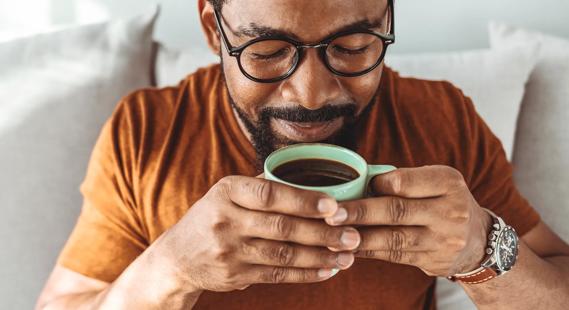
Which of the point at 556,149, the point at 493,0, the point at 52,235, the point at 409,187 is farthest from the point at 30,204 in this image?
the point at 493,0

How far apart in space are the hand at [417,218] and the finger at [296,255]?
38 mm

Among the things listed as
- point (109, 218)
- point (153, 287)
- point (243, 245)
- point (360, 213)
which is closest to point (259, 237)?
point (243, 245)

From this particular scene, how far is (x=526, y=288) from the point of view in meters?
1.06

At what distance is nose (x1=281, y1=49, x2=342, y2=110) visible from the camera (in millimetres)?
959

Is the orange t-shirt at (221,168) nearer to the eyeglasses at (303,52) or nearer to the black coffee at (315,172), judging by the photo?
the eyeglasses at (303,52)

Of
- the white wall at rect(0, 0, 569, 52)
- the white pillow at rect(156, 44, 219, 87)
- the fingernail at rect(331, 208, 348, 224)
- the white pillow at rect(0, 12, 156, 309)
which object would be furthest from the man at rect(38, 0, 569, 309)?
the white wall at rect(0, 0, 569, 52)

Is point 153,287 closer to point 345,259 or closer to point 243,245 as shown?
point 243,245

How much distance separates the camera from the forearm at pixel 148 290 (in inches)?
36.6

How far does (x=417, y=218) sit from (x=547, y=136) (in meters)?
0.92

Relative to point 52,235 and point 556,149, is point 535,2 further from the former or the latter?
point 52,235

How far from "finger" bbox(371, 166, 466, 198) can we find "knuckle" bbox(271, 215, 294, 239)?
0.43 feet

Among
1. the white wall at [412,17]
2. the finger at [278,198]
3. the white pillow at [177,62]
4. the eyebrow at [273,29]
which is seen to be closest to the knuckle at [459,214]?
the finger at [278,198]

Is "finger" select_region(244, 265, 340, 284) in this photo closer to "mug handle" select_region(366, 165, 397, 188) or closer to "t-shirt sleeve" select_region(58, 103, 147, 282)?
"mug handle" select_region(366, 165, 397, 188)

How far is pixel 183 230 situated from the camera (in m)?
0.87
